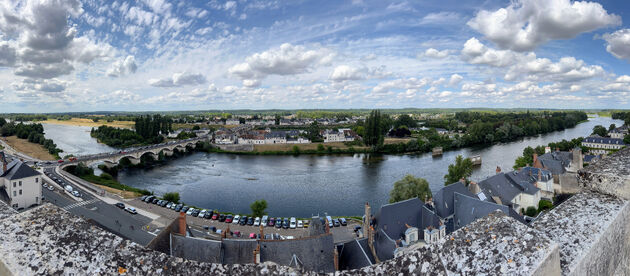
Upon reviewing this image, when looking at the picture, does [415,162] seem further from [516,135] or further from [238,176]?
[516,135]

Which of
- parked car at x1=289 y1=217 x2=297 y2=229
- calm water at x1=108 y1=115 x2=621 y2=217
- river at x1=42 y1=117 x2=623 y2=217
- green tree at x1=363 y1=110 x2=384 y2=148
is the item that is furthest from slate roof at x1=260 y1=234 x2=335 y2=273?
green tree at x1=363 y1=110 x2=384 y2=148

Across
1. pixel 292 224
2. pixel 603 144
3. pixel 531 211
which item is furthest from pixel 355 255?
pixel 603 144

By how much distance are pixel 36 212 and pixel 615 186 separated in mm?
4559

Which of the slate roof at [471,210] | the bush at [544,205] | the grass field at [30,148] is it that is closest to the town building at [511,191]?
the bush at [544,205]

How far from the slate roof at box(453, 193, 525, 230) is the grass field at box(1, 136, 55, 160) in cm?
5118

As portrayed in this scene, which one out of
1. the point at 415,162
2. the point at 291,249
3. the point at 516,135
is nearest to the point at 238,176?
the point at 415,162

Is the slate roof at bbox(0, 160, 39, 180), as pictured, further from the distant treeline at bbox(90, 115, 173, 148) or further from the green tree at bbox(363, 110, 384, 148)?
the green tree at bbox(363, 110, 384, 148)

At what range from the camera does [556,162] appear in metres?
25.6

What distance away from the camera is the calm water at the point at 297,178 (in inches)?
1025

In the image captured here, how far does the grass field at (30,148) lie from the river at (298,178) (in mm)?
15917

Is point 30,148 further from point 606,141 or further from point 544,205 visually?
point 606,141

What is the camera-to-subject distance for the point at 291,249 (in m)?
10.1

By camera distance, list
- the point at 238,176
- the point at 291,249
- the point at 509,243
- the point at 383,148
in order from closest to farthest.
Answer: the point at 509,243 < the point at 291,249 < the point at 238,176 < the point at 383,148

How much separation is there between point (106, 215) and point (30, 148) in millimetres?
46024
